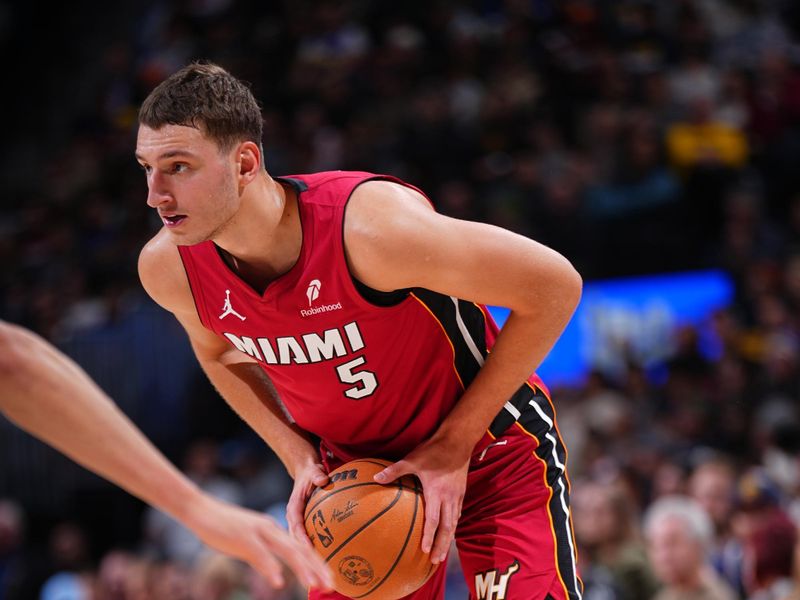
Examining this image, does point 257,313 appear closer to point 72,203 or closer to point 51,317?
point 51,317

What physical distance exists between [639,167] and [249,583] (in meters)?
5.24

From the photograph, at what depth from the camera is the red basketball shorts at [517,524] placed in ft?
12.7

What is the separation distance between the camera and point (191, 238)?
3.71 metres

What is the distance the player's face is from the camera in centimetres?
358

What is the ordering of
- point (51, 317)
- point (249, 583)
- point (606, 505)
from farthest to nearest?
1. point (51, 317)
2. point (249, 583)
3. point (606, 505)

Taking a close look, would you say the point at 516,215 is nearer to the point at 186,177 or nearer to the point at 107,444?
the point at 186,177

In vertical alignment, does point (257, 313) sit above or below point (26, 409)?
below

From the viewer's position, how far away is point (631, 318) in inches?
400

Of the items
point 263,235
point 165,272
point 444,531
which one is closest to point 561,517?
point 444,531

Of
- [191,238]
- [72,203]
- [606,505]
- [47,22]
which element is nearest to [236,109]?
[191,238]

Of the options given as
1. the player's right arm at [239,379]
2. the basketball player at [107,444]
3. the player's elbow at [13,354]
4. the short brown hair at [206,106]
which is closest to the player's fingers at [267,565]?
the basketball player at [107,444]

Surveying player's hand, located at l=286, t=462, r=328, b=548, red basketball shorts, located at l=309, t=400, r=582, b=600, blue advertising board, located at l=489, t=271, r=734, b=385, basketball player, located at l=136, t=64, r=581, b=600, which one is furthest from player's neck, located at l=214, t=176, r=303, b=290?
blue advertising board, located at l=489, t=271, r=734, b=385

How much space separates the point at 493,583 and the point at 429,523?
366 millimetres

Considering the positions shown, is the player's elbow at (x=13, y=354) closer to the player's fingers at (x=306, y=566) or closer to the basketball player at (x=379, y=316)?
the player's fingers at (x=306, y=566)
